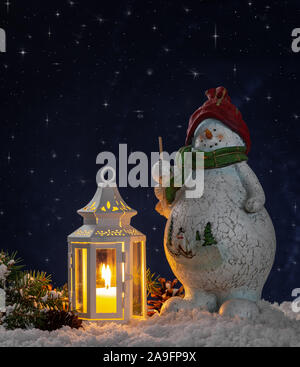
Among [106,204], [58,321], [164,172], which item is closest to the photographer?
[58,321]

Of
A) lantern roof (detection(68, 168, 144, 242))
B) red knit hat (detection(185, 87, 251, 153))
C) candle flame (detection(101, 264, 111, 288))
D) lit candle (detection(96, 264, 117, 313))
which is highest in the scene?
red knit hat (detection(185, 87, 251, 153))

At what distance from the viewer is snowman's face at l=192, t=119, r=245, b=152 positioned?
219cm

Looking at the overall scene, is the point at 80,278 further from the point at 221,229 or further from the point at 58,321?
the point at 221,229

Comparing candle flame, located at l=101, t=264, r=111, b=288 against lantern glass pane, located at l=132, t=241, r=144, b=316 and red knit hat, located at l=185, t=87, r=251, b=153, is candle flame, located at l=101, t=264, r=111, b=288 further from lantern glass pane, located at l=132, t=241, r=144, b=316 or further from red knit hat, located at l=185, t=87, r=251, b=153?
red knit hat, located at l=185, t=87, r=251, b=153

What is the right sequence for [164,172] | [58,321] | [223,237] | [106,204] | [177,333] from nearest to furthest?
[177,333], [58,321], [223,237], [106,204], [164,172]

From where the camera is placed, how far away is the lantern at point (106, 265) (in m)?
2.06

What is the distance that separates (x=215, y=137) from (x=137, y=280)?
64cm

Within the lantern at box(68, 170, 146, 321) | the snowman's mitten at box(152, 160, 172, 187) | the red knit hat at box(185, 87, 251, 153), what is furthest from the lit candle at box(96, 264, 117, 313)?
the red knit hat at box(185, 87, 251, 153)

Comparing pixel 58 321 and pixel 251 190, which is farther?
pixel 251 190

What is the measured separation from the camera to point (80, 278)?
2.12 meters

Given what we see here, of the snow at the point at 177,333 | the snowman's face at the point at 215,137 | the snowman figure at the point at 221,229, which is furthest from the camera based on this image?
the snowman's face at the point at 215,137

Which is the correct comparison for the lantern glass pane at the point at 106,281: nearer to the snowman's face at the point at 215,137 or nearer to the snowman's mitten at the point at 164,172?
the snowman's mitten at the point at 164,172

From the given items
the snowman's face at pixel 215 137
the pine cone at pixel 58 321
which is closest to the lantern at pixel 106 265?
the pine cone at pixel 58 321

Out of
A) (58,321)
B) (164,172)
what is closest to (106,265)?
(58,321)
